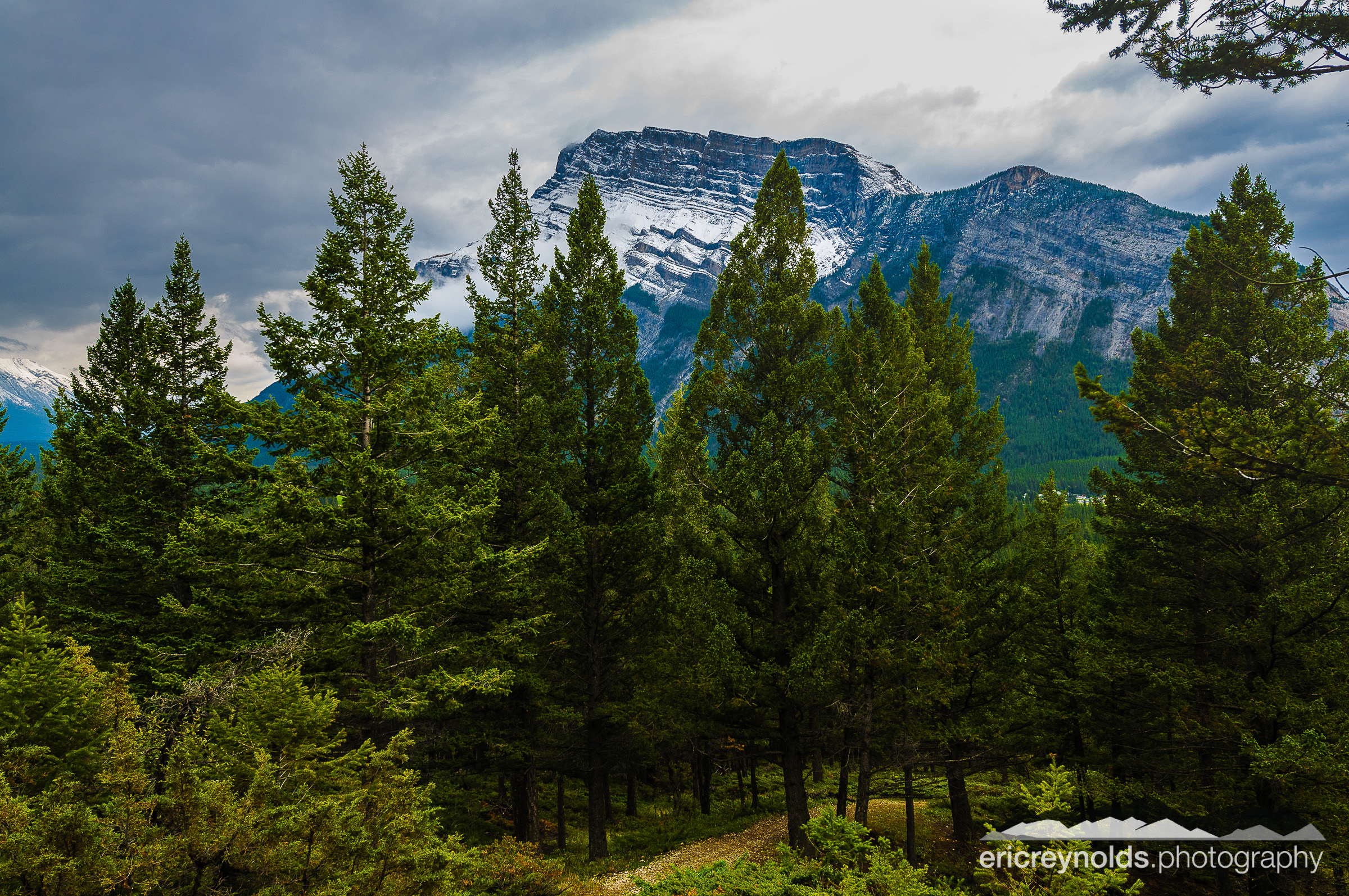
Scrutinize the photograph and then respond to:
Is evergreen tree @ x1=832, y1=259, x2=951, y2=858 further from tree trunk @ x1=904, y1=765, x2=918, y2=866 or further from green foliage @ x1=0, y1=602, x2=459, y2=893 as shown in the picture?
green foliage @ x1=0, y1=602, x2=459, y2=893

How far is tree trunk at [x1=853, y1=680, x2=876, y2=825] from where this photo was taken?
489 inches

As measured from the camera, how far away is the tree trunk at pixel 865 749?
1241cm

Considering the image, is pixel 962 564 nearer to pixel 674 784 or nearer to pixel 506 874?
pixel 506 874

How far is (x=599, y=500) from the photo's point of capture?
1491cm

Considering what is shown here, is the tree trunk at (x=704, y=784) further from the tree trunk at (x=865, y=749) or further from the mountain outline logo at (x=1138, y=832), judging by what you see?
the mountain outline logo at (x=1138, y=832)

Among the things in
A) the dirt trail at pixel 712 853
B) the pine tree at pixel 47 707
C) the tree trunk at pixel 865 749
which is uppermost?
the pine tree at pixel 47 707

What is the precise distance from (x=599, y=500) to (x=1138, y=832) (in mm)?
13445

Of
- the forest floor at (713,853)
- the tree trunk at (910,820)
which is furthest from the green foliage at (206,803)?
the tree trunk at (910,820)

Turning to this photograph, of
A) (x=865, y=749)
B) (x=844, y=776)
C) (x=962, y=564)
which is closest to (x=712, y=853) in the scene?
(x=844, y=776)

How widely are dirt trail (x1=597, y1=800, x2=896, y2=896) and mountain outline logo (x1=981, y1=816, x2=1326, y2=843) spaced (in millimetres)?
4636

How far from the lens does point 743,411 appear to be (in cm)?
1401

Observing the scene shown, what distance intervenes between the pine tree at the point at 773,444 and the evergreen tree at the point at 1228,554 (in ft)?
18.1

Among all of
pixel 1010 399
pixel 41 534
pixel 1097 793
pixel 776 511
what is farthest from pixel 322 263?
pixel 1010 399

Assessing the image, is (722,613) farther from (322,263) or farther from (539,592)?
(322,263)
